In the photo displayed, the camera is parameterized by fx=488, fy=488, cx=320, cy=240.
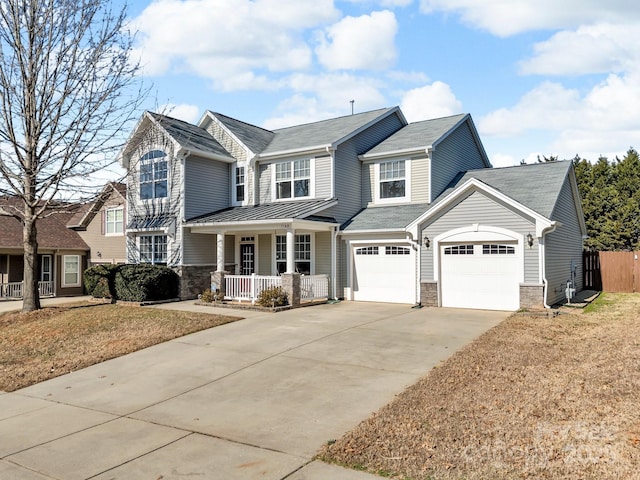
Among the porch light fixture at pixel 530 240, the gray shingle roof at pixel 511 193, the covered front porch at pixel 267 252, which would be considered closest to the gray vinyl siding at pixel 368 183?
the gray shingle roof at pixel 511 193

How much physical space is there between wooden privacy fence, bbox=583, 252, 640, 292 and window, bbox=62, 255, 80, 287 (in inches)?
993

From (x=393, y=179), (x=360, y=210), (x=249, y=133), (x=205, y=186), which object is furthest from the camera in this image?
(x=249, y=133)

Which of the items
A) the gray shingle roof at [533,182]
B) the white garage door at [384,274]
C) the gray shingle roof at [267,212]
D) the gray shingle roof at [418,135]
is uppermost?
the gray shingle roof at [418,135]

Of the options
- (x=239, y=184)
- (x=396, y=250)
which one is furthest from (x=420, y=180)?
(x=239, y=184)

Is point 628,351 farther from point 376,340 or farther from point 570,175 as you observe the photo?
point 570,175

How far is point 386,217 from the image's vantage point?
1902 cm

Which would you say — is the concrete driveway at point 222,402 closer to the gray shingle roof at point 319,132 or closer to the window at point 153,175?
the gray shingle roof at point 319,132

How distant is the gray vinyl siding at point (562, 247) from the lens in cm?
1594

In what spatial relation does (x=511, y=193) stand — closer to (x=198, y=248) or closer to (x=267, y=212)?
(x=267, y=212)

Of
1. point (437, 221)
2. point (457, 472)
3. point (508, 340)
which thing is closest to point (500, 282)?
point (437, 221)

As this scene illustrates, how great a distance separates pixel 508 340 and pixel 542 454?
5938 millimetres

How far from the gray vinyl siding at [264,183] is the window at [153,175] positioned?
4.07m

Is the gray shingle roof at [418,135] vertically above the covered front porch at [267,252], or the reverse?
the gray shingle roof at [418,135]

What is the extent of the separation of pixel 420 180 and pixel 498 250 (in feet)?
16.9
